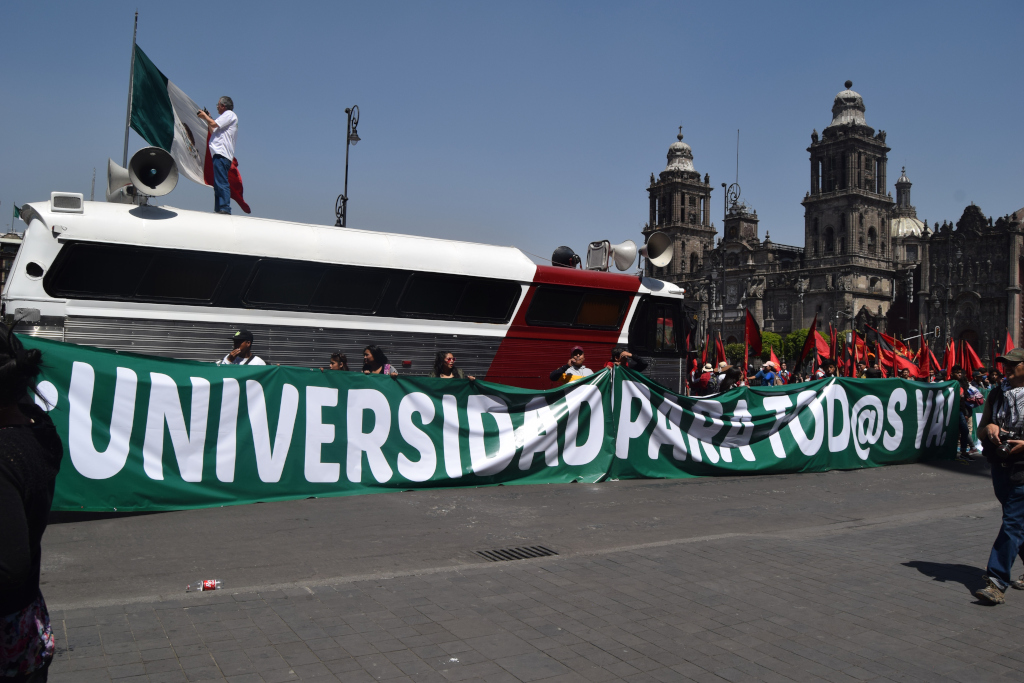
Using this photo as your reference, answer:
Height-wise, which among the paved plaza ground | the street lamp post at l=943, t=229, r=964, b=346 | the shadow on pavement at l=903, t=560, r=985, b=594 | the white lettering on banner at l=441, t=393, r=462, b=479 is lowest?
the paved plaza ground

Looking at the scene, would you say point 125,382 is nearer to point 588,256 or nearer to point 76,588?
point 76,588

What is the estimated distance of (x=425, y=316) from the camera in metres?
13.6

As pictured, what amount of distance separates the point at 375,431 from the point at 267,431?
4.06ft

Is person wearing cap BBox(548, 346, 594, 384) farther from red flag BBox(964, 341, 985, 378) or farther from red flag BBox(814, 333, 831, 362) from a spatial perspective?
red flag BBox(964, 341, 985, 378)

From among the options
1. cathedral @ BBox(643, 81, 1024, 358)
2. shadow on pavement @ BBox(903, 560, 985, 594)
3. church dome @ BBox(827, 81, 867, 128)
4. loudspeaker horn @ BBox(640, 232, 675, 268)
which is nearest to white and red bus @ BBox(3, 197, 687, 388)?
loudspeaker horn @ BBox(640, 232, 675, 268)

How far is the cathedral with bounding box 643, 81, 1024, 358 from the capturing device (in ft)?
238

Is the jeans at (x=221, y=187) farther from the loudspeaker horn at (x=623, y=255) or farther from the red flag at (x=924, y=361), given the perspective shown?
the red flag at (x=924, y=361)

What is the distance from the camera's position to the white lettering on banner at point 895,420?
14.3m

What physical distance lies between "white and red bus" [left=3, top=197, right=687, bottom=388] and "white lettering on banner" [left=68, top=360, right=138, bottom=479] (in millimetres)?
3460

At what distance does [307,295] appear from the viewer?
12.6 m

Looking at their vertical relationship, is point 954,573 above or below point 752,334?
below

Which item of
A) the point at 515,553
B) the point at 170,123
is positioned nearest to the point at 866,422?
the point at 515,553

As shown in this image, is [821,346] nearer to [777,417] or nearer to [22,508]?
[777,417]

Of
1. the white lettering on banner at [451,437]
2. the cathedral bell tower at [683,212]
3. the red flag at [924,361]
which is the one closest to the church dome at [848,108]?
the cathedral bell tower at [683,212]
